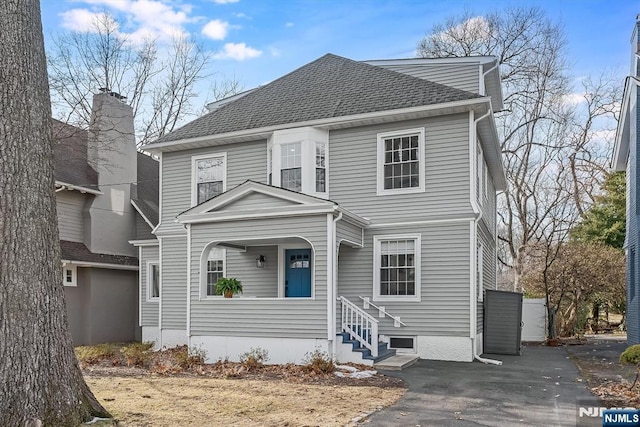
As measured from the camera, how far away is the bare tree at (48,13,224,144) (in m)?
20.9

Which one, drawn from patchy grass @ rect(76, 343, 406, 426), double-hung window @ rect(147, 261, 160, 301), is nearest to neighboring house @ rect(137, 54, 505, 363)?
patchy grass @ rect(76, 343, 406, 426)

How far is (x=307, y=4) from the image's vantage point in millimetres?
10398

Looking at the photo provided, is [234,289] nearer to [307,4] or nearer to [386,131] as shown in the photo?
[386,131]

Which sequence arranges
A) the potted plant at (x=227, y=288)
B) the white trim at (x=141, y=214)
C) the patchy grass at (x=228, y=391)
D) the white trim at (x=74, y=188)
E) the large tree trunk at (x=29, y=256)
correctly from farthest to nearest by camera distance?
the white trim at (x=141, y=214) → the white trim at (x=74, y=188) → the potted plant at (x=227, y=288) → the patchy grass at (x=228, y=391) → the large tree trunk at (x=29, y=256)

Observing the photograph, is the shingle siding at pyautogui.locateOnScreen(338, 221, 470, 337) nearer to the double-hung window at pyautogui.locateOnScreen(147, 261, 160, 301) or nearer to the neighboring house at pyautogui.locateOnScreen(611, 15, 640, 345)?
the neighboring house at pyautogui.locateOnScreen(611, 15, 640, 345)

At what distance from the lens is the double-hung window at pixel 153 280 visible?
1606 cm

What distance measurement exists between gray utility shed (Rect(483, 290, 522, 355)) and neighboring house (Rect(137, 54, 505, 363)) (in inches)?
20.2

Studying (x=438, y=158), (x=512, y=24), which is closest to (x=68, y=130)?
(x=438, y=158)

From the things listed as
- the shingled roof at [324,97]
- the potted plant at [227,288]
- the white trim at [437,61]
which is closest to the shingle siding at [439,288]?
the shingled roof at [324,97]

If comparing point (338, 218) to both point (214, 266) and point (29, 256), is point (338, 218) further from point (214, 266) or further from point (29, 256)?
point (29, 256)

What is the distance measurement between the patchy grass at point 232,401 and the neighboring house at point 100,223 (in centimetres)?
673

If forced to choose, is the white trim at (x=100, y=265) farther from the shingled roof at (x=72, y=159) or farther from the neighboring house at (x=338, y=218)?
the shingled roof at (x=72, y=159)

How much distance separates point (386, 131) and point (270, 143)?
9.66ft

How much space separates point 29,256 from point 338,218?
6522mm
